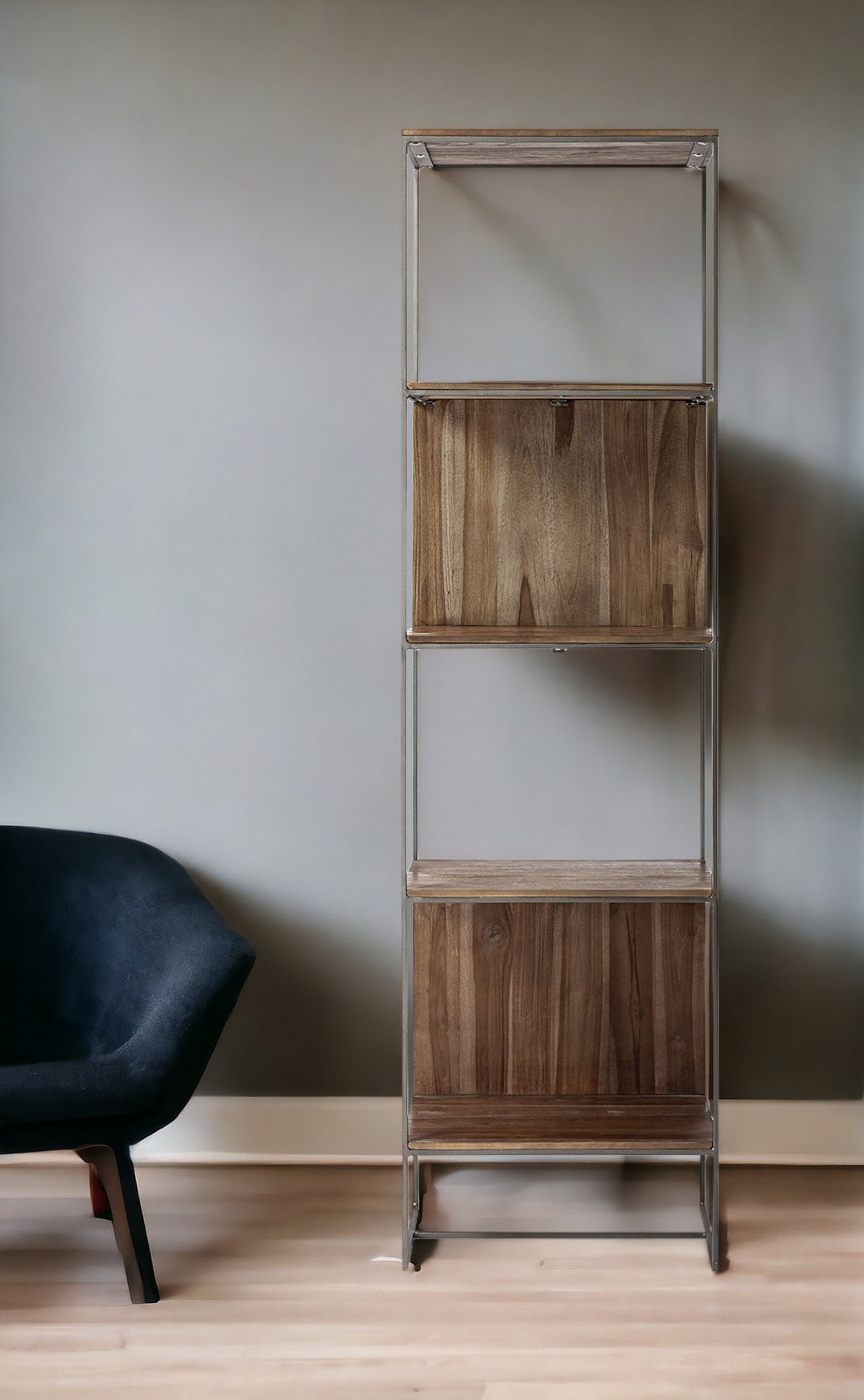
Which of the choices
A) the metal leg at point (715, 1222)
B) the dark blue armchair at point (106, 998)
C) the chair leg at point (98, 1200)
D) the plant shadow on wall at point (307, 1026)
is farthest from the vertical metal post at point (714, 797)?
the chair leg at point (98, 1200)

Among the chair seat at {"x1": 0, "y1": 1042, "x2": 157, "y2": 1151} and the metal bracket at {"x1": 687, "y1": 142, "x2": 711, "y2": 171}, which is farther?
the metal bracket at {"x1": 687, "y1": 142, "x2": 711, "y2": 171}

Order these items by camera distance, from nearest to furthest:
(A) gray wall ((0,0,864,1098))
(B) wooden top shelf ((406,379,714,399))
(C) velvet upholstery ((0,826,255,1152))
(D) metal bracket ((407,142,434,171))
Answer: (C) velvet upholstery ((0,826,255,1152)) < (B) wooden top shelf ((406,379,714,399)) < (D) metal bracket ((407,142,434,171)) < (A) gray wall ((0,0,864,1098))

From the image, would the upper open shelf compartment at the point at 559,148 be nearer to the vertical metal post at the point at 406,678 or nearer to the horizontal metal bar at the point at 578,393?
the vertical metal post at the point at 406,678

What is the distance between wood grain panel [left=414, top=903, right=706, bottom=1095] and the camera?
1986 mm

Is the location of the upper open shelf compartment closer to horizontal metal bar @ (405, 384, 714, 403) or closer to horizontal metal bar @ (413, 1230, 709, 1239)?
horizontal metal bar @ (405, 384, 714, 403)

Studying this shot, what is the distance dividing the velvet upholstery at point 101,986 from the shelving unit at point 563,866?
390 mm

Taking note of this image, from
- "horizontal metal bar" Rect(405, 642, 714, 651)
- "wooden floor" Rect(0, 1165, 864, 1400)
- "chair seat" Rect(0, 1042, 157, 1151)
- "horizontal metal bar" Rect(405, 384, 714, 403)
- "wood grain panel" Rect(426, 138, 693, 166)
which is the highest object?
"wood grain panel" Rect(426, 138, 693, 166)

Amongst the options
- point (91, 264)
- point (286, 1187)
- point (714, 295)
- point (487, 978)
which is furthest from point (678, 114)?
point (286, 1187)

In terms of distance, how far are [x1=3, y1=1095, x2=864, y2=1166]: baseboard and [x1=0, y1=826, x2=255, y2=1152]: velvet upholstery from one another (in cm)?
36

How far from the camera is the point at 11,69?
2166 mm

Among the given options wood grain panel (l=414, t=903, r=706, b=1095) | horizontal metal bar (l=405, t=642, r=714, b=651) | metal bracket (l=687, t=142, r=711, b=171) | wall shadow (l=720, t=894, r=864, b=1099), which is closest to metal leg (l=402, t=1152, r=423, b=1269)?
wood grain panel (l=414, t=903, r=706, b=1095)

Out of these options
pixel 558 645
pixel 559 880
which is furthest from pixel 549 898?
pixel 558 645

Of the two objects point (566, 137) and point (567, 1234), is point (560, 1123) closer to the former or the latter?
point (567, 1234)

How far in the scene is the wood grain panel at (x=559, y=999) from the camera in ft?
6.52
